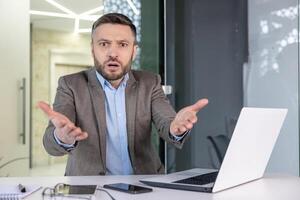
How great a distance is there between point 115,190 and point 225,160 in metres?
0.33

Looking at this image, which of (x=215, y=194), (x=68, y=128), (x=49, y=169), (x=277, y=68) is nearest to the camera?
(x=215, y=194)

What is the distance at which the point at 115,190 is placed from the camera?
4.17 ft

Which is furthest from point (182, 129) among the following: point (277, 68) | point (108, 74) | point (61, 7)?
point (61, 7)

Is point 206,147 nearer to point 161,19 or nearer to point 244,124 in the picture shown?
point 161,19

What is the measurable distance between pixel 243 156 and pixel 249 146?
0.11 ft

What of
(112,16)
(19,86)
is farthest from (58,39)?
(112,16)

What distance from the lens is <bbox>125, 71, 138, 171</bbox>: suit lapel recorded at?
70.9 inches

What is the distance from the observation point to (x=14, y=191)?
1225mm

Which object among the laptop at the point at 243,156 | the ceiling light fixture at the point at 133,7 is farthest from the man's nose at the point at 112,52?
the ceiling light fixture at the point at 133,7

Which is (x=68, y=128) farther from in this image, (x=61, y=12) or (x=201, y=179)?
(x=61, y=12)

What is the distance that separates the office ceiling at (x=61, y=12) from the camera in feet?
19.7

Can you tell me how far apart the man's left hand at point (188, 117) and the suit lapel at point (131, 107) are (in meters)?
0.33

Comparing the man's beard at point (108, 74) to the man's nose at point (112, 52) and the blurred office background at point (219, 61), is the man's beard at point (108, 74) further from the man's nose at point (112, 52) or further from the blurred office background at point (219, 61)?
the blurred office background at point (219, 61)

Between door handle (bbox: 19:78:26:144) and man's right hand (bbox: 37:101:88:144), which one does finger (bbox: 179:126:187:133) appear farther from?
door handle (bbox: 19:78:26:144)
